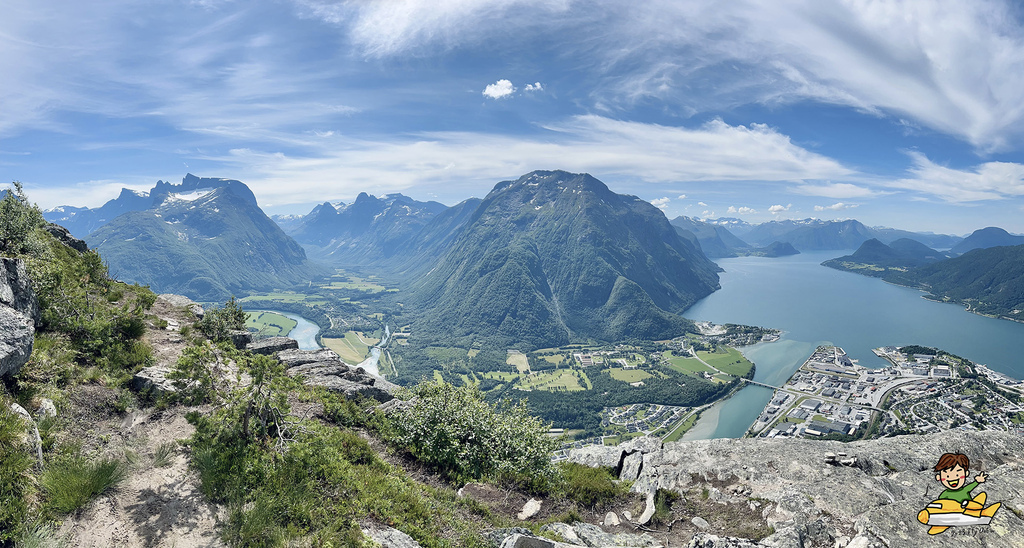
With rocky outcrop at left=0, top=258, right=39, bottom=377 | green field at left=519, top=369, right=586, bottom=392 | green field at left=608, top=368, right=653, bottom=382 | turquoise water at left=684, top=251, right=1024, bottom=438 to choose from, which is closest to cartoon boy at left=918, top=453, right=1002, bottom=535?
rocky outcrop at left=0, top=258, right=39, bottom=377

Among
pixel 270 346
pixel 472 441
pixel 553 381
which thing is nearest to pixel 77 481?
pixel 472 441

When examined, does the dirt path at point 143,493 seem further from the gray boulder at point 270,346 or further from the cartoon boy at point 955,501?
the cartoon boy at point 955,501

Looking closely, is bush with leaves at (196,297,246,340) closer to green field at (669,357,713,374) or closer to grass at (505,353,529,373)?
green field at (669,357,713,374)

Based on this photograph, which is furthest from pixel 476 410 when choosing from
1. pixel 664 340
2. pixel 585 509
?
pixel 664 340

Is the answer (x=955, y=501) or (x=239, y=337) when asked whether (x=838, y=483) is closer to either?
(x=955, y=501)

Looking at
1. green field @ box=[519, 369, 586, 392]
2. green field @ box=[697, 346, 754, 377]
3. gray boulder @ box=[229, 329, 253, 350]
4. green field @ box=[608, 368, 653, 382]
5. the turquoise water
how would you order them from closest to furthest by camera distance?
gray boulder @ box=[229, 329, 253, 350], the turquoise water, green field @ box=[697, 346, 754, 377], green field @ box=[519, 369, 586, 392], green field @ box=[608, 368, 653, 382]

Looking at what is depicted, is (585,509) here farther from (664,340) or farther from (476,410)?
(664,340)
